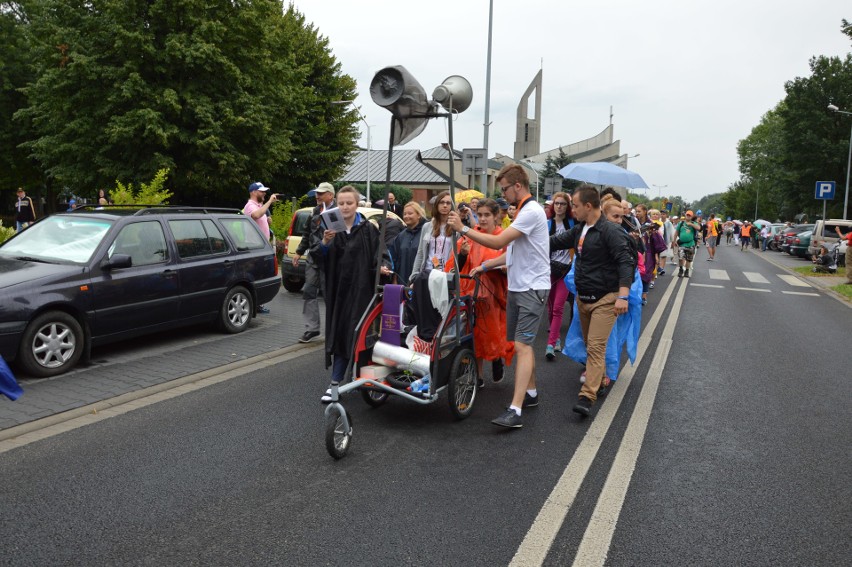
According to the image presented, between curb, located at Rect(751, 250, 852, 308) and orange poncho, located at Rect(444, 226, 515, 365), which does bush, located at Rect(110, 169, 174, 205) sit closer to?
orange poncho, located at Rect(444, 226, 515, 365)

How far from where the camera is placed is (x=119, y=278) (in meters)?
7.02

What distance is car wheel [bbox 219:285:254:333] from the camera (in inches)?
341

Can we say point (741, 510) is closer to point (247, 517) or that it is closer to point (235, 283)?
point (247, 517)

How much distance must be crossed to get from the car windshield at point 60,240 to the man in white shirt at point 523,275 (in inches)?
174

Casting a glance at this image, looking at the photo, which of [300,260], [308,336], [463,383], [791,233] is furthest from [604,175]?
[791,233]

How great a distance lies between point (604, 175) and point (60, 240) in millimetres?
10726

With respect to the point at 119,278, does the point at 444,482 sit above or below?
below

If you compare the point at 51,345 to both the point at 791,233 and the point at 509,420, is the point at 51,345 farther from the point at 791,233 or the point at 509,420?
the point at 791,233

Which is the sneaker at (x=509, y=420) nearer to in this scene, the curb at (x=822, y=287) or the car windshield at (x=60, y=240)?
the car windshield at (x=60, y=240)

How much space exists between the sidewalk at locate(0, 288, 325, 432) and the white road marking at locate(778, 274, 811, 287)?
15529 millimetres

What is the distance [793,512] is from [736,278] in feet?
58.6

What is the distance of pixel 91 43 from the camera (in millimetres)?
21969

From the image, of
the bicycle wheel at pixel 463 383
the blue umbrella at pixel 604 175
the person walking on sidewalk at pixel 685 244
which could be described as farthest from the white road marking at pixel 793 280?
the bicycle wheel at pixel 463 383

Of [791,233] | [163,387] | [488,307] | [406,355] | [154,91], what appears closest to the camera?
[406,355]
